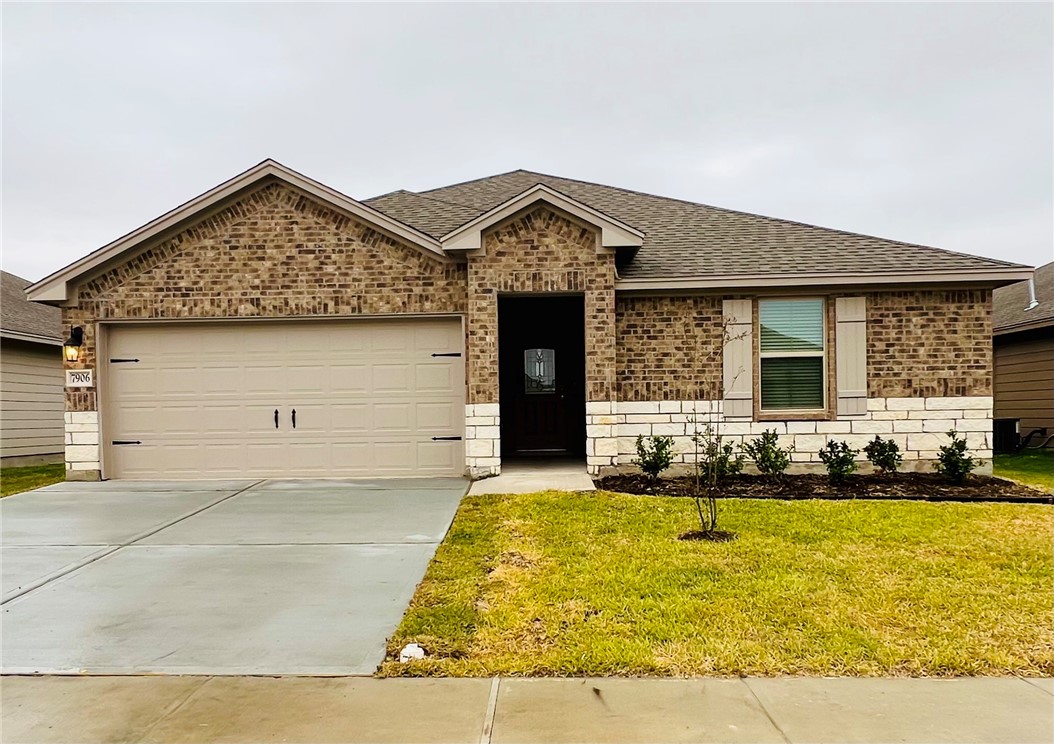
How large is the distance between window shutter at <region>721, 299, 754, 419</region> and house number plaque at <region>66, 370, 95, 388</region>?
31.5ft

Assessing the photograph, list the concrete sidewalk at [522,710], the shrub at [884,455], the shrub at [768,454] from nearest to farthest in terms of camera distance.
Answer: the concrete sidewalk at [522,710]
the shrub at [768,454]
the shrub at [884,455]

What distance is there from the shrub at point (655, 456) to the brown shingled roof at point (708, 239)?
245 cm

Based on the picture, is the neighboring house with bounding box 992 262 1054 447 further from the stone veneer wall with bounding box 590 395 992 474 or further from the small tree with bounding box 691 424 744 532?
the small tree with bounding box 691 424 744 532

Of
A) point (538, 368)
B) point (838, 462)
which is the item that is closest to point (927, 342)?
point (838, 462)

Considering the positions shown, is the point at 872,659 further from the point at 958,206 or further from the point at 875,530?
the point at 958,206

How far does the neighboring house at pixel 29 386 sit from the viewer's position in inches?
549

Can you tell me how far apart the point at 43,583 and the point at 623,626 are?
4667 mm

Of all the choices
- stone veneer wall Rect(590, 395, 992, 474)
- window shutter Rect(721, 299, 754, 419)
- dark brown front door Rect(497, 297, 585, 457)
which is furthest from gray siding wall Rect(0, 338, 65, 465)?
window shutter Rect(721, 299, 754, 419)

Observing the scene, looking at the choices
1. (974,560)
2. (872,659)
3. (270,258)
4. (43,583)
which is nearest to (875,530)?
(974,560)

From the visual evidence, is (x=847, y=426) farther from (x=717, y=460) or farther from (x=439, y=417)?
(x=439, y=417)

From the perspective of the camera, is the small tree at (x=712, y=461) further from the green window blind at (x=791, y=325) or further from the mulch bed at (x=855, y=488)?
the green window blind at (x=791, y=325)

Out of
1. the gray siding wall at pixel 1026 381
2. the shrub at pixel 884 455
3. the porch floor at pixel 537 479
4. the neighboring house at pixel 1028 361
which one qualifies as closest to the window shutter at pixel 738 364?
the shrub at pixel 884 455

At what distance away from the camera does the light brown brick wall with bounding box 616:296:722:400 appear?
33.5ft

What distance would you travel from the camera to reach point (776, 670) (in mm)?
3703
